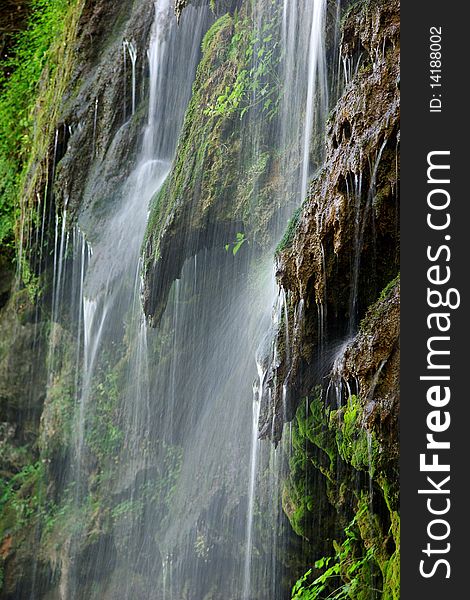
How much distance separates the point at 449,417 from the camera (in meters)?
3.36

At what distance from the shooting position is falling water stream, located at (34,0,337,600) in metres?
6.55

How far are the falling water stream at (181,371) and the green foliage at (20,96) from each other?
222 centimetres

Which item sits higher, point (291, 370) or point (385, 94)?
point (385, 94)

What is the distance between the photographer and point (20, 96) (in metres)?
12.1

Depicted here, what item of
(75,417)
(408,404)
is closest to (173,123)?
(75,417)

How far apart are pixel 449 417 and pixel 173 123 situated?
5.77 metres

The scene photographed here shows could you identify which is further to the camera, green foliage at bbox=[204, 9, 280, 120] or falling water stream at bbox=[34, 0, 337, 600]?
green foliage at bbox=[204, 9, 280, 120]

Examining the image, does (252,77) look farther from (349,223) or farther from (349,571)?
(349,571)

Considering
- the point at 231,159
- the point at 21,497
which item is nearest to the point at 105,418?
the point at 21,497

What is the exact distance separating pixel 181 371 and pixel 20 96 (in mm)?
5792

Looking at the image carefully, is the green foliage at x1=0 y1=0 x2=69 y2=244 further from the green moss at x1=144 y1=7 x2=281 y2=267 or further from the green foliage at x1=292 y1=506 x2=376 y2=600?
the green foliage at x1=292 y1=506 x2=376 y2=600

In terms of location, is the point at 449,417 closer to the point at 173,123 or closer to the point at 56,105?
the point at 173,123

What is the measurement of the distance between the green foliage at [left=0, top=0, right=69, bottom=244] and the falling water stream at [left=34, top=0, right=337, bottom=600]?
2220 mm

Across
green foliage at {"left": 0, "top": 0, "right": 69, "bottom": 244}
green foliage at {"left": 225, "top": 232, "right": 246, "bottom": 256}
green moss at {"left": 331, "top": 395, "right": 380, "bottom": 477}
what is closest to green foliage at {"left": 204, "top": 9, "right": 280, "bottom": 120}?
green foliage at {"left": 225, "top": 232, "right": 246, "bottom": 256}
